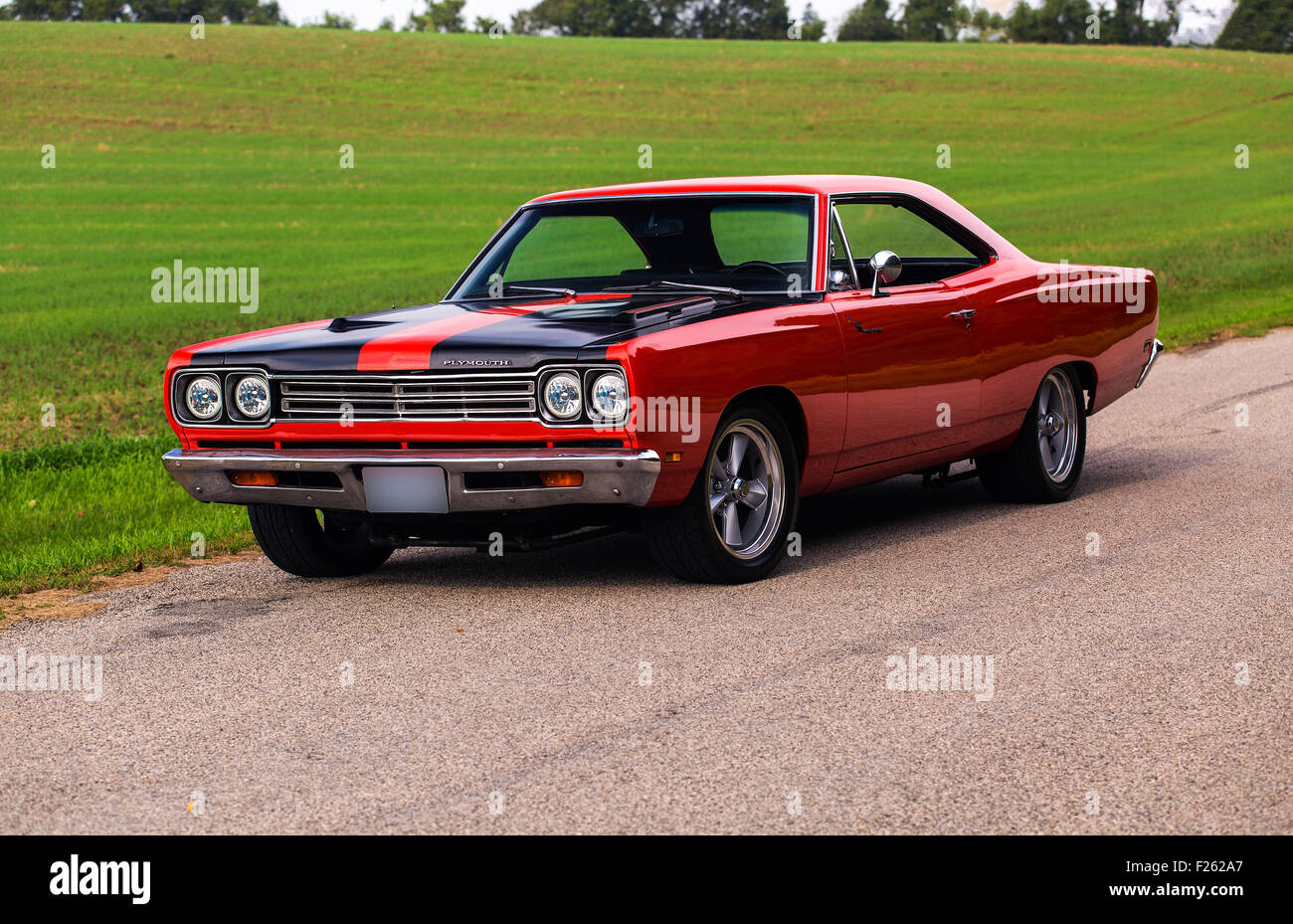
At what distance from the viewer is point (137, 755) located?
451 centimetres

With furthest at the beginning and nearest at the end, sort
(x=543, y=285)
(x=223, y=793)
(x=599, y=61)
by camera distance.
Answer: (x=599, y=61) < (x=543, y=285) < (x=223, y=793)

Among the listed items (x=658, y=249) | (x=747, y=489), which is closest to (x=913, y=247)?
(x=658, y=249)

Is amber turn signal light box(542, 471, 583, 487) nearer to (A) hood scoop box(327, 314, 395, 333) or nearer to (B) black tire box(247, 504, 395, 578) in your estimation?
(A) hood scoop box(327, 314, 395, 333)

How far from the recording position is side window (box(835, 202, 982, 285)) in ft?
25.3

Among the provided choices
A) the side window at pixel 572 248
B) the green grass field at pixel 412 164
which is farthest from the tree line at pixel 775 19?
the side window at pixel 572 248

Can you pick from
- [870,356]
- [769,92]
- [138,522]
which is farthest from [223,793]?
[769,92]

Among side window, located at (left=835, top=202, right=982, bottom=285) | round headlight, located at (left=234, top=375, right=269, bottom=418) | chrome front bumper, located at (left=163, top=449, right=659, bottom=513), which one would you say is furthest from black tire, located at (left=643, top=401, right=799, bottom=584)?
round headlight, located at (left=234, top=375, right=269, bottom=418)

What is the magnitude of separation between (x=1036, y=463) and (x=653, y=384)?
307 centimetres

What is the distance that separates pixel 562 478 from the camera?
6027mm

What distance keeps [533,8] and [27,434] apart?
430 ft

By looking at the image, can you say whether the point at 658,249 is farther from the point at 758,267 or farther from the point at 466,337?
the point at 466,337

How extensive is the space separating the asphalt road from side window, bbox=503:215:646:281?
4.29ft

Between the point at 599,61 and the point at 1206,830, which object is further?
the point at 599,61
